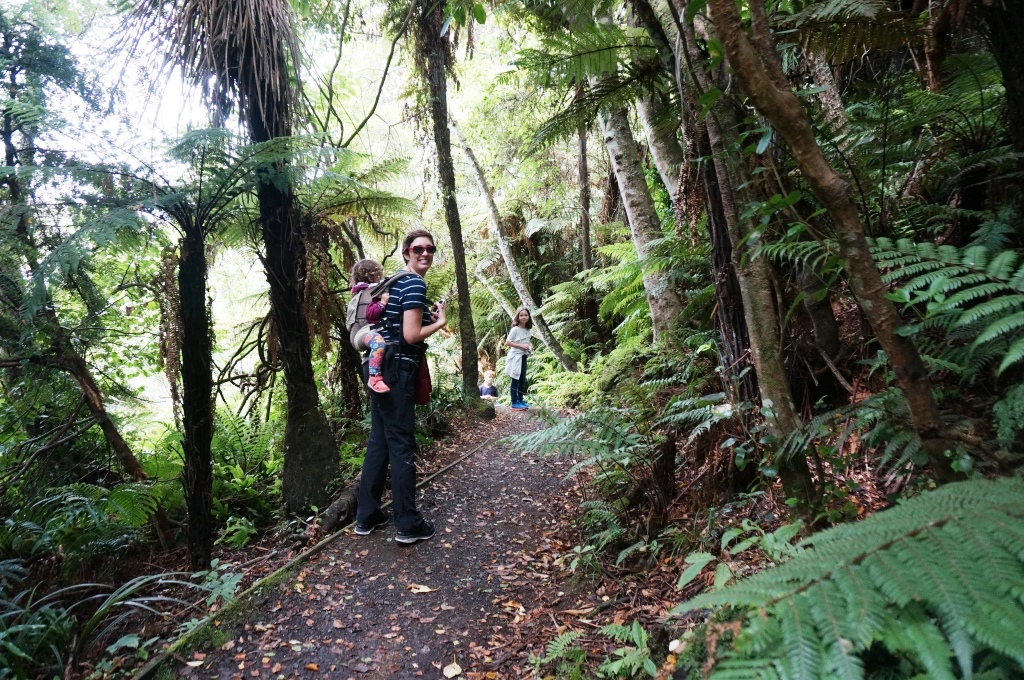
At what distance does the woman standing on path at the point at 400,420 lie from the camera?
11.7ft

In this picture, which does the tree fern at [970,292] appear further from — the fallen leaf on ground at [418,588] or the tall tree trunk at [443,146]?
the tall tree trunk at [443,146]

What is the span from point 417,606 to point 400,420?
1.19 meters

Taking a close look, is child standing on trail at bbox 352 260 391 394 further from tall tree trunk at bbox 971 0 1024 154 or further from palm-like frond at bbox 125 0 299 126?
tall tree trunk at bbox 971 0 1024 154

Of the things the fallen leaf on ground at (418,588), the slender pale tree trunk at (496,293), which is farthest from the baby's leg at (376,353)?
the slender pale tree trunk at (496,293)

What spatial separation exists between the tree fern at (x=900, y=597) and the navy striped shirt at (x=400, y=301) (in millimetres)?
2853

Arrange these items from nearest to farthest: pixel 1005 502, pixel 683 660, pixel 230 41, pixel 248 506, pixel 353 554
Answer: pixel 1005 502 → pixel 683 660 → pixel 353 554 → pixel 230 41 → pixel 248 506

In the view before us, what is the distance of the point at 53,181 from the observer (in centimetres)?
351

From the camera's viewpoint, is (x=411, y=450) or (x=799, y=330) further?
(x=411, y=450)

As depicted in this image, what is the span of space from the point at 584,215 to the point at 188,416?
25.1ft

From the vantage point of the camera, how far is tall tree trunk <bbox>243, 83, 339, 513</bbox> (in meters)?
4.05

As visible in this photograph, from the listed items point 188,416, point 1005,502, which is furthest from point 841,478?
point 188,416

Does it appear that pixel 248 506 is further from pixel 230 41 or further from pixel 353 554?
pixel 230 41

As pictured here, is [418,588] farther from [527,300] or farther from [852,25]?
[527,300]

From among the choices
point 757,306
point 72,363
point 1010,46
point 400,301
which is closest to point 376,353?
point 400,301
